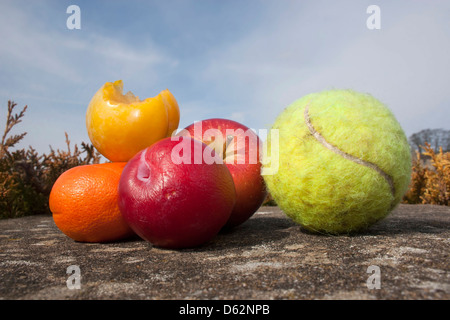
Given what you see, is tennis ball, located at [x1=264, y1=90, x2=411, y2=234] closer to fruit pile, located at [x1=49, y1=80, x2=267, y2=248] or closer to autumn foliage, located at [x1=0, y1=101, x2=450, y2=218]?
fruit pile, located at [x1=49, y1=80, x2=267, y2=248]

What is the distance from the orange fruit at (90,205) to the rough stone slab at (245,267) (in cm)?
12

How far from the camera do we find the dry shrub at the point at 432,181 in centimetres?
545

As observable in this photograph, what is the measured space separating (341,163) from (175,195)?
1205 mm

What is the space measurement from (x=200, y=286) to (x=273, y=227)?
183cm

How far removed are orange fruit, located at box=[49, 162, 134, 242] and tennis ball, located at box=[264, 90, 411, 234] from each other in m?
1.31

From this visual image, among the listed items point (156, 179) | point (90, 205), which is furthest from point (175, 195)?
point (90, 205)

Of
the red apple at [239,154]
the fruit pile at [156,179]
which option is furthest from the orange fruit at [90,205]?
the red apple at [239,154]

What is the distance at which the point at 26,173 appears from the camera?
5.35 meters

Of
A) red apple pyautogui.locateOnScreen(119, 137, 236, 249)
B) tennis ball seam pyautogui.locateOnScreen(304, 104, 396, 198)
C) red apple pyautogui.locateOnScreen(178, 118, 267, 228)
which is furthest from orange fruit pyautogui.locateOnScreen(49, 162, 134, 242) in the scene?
tennis ball seam pyautogui.locateOnScreen(304, 104, 396, 198)

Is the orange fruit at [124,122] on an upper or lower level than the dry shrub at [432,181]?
upper

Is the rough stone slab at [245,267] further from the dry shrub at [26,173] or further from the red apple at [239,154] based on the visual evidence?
the dry shrub at [26,173]

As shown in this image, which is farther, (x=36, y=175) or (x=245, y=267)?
(x=36, y=175)

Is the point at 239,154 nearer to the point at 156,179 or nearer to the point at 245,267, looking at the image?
the point at 156,179
